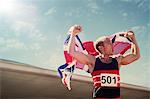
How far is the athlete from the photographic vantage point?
319cm

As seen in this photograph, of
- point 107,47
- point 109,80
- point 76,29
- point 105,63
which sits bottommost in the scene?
point 109,80

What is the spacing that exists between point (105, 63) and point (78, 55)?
29cm

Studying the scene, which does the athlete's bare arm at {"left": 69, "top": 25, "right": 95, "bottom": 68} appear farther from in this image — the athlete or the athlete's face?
the athlete's face

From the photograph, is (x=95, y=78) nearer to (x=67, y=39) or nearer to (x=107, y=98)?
(x=107, y=98)

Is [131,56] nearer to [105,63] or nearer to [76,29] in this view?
[105,63]

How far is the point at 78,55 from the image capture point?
3258 millimetres

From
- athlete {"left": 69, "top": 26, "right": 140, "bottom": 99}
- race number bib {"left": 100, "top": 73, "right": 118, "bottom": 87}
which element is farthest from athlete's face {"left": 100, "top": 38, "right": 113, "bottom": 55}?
race number bib {"left": 100, "top": 73, "right": 118, "bottom": 87}

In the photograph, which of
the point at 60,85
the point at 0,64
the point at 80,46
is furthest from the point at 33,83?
the point at 80,46

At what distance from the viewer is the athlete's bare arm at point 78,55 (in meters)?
3.21

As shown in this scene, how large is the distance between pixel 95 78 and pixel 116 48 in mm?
657

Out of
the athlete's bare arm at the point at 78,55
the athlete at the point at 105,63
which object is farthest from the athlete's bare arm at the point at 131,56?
the athlete's bare arm at the point at 78,55

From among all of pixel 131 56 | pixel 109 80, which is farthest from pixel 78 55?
pixel 131 56

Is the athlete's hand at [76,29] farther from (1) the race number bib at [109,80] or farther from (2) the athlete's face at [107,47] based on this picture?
(1) the race number bib at [109,80]

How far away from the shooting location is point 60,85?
19.6 feet
